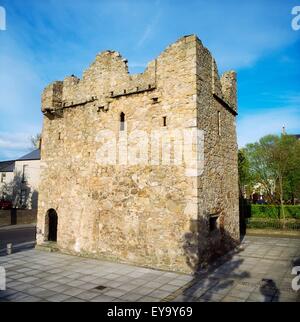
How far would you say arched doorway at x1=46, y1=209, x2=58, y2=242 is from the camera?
14.5m

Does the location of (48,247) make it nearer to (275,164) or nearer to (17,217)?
(17,217)

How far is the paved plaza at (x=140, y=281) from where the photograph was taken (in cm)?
779

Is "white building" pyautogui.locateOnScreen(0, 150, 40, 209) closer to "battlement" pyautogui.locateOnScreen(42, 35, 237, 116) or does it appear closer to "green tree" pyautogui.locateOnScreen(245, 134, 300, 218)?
"battlement" pyautogui.locateOnScreen(42, 35, 237, 116)

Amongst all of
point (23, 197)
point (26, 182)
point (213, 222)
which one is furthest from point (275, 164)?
point (23, 197)

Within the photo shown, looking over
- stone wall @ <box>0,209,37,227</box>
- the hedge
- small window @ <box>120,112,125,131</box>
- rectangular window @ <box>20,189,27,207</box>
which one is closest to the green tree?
the hedge

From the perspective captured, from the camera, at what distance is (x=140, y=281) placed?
9031 millimetres

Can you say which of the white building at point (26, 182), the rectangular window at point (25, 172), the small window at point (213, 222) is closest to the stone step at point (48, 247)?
the small window at point (213, 222)

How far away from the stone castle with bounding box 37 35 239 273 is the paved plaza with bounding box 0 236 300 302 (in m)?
0.77

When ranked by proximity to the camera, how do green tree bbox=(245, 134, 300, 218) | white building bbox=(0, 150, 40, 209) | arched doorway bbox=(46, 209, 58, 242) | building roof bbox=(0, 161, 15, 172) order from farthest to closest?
building roof bbox=(0, 161, 15, 172)
white building bbox=(0, 150, 40, 209)
green tree bbox=(245, 134, 300, 218)
arched doorway bbox=(46, 209, 58, 242)

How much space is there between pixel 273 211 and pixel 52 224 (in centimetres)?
1817

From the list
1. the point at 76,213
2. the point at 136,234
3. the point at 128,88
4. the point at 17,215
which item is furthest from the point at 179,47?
the point at 17,215

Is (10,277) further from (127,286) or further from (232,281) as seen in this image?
(232,281)

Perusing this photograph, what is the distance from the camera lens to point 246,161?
30.9 meters

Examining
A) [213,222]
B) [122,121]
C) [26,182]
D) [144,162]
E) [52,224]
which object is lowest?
[52,224]
